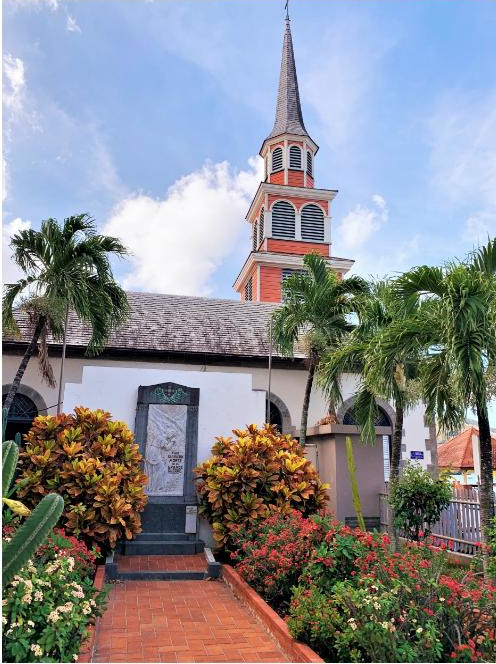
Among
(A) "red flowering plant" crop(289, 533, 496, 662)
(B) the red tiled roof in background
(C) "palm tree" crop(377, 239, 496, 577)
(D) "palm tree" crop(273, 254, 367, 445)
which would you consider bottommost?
(A) "red flowering plant" crop(289, 533, 496, 662)

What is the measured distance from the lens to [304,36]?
5012 millimetres

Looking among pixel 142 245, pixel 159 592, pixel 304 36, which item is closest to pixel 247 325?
pixel 142 245

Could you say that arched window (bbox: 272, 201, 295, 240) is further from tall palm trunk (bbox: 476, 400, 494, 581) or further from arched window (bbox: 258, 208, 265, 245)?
tall palm trunk (bbox: 476, 400, 494, 581)

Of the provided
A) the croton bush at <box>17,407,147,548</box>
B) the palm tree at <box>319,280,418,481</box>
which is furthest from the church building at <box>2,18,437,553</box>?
the croton bush at <box>17,407,147,548</box>

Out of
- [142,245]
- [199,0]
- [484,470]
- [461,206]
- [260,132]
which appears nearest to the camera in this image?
[199,0]

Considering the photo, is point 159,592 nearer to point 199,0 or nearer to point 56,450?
point 56,450

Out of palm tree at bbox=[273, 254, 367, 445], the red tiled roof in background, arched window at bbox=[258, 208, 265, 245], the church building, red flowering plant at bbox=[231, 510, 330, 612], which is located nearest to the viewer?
red flowering plant at bbox=[231, 510, 330, 612]

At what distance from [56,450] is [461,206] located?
8422 millimetres

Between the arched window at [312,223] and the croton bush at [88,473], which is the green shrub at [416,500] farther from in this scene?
the arched window at [312,223]

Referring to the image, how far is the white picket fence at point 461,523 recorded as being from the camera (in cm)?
1098

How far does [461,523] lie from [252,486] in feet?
15.7

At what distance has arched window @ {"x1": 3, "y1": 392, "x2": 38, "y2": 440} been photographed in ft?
53.9

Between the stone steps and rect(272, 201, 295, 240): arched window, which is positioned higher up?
rect(272, 201, 295, 240): arched window

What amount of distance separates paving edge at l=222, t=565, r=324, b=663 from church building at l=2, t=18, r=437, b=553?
270cm
